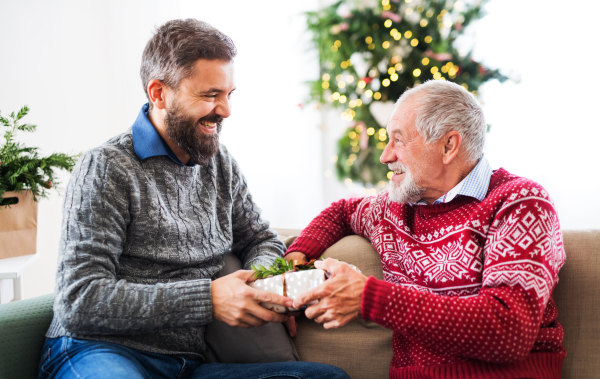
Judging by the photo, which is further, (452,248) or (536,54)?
(536,54)

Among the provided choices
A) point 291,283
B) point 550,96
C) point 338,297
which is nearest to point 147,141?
point 291,283

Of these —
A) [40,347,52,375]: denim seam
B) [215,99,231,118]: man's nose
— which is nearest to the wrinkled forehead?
[215,99,231,118]: man's nose

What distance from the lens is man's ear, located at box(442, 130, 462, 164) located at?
1.32 meters

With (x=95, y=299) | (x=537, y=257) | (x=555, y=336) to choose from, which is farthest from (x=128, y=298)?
(x=555, y=336)

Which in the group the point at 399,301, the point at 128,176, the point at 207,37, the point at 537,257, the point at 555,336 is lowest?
the point at 555,336

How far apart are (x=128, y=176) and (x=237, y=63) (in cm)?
218

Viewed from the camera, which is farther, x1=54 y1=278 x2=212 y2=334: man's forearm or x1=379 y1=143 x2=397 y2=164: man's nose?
x1=379 y1=143 x2=397 y2=164: man's nose

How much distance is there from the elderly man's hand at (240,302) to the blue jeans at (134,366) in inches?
7.5

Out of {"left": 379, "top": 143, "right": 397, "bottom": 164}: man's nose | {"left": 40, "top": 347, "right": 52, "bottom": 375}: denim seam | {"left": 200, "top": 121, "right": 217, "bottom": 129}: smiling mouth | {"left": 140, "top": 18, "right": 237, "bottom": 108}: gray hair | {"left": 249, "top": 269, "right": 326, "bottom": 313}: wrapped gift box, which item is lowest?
{"left": 40, "top": 347, "right": 52, "bottom": 375}: denim seam

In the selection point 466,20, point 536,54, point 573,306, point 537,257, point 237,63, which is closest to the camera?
point 537,257

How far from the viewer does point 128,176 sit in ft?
4.11

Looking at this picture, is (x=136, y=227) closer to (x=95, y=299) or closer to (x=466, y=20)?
(x=95, y=299)

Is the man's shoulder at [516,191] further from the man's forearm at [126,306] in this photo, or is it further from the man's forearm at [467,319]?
the man's forearm at [126,306]

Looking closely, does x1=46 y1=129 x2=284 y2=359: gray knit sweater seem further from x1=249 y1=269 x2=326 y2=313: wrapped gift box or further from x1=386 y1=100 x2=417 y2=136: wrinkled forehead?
x1=386 y1=100 x2=417 y2=136: wrinkled forehead
